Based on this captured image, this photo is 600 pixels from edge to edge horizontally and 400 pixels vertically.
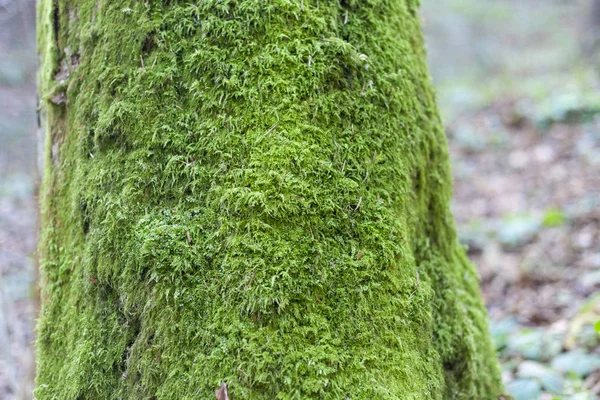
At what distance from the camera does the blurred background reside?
3.16m

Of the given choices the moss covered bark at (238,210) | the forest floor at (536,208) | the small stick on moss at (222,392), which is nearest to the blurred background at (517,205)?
the forest floor at (536,208)

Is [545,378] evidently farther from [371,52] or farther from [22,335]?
[22,335]

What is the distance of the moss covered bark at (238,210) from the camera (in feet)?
4.75

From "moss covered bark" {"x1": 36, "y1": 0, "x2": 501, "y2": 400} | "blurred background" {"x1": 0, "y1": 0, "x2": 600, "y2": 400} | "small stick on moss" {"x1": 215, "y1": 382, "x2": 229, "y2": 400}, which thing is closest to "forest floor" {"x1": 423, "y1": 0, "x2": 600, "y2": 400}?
"blurred background" {"x1": 0, "y1": 0, "x2": 600, "y2": 400}

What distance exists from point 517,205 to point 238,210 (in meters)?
6.30

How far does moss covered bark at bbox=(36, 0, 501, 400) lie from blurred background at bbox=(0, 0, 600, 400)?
107 cm

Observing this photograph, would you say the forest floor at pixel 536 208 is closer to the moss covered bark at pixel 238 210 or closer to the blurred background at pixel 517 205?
the blurred background at pixel 517 205

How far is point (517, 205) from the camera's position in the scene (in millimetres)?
6668

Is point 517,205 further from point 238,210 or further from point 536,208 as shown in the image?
point 238,210

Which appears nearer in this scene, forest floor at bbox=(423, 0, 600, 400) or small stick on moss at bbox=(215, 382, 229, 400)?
small stick on moss at bbox=(215, 382, 229, 400)

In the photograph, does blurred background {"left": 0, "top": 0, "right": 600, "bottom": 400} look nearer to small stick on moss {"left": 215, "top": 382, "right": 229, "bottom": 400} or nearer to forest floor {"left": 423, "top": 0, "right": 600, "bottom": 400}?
forest floor {"left": 423, "top": 0, "right": 600, "bottom": 400}

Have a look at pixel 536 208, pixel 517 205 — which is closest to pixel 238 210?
pixel 536 208

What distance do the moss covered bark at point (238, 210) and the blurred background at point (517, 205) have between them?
107 centimetres

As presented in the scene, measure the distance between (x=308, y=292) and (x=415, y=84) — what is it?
3.55 feet
